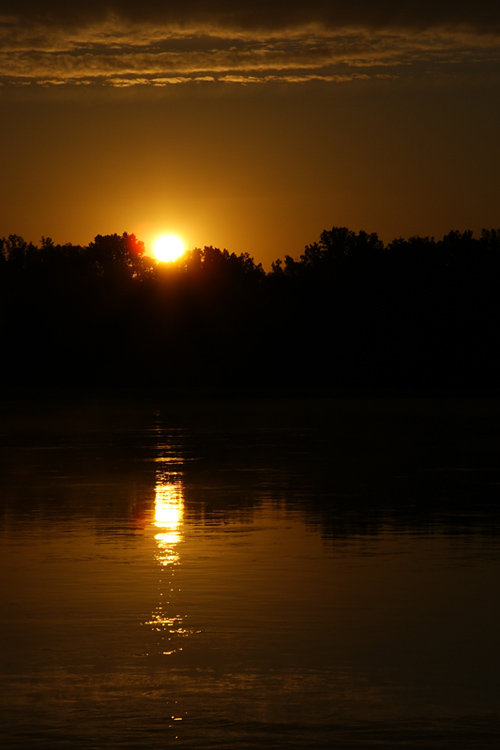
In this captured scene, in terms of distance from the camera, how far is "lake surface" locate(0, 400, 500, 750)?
7664 millimetres

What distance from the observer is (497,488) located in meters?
21.8

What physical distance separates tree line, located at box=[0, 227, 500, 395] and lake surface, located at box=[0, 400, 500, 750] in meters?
89.0

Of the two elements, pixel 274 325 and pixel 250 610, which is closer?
pixel 250 610

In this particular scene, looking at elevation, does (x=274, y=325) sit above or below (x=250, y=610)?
above

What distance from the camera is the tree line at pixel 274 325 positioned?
372 feet

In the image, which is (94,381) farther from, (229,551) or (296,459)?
(229,551)

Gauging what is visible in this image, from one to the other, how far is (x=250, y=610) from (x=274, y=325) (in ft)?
361

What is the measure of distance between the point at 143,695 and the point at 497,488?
14.4 metres

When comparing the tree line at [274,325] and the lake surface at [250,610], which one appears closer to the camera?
the lake surface at [250,610]

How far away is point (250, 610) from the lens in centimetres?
1105

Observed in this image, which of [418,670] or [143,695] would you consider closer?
[143,695]

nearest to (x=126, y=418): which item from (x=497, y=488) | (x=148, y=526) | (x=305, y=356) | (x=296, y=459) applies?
(x=296, y=459)

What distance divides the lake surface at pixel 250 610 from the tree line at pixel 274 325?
292 ft

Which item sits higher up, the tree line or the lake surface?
the tree line
